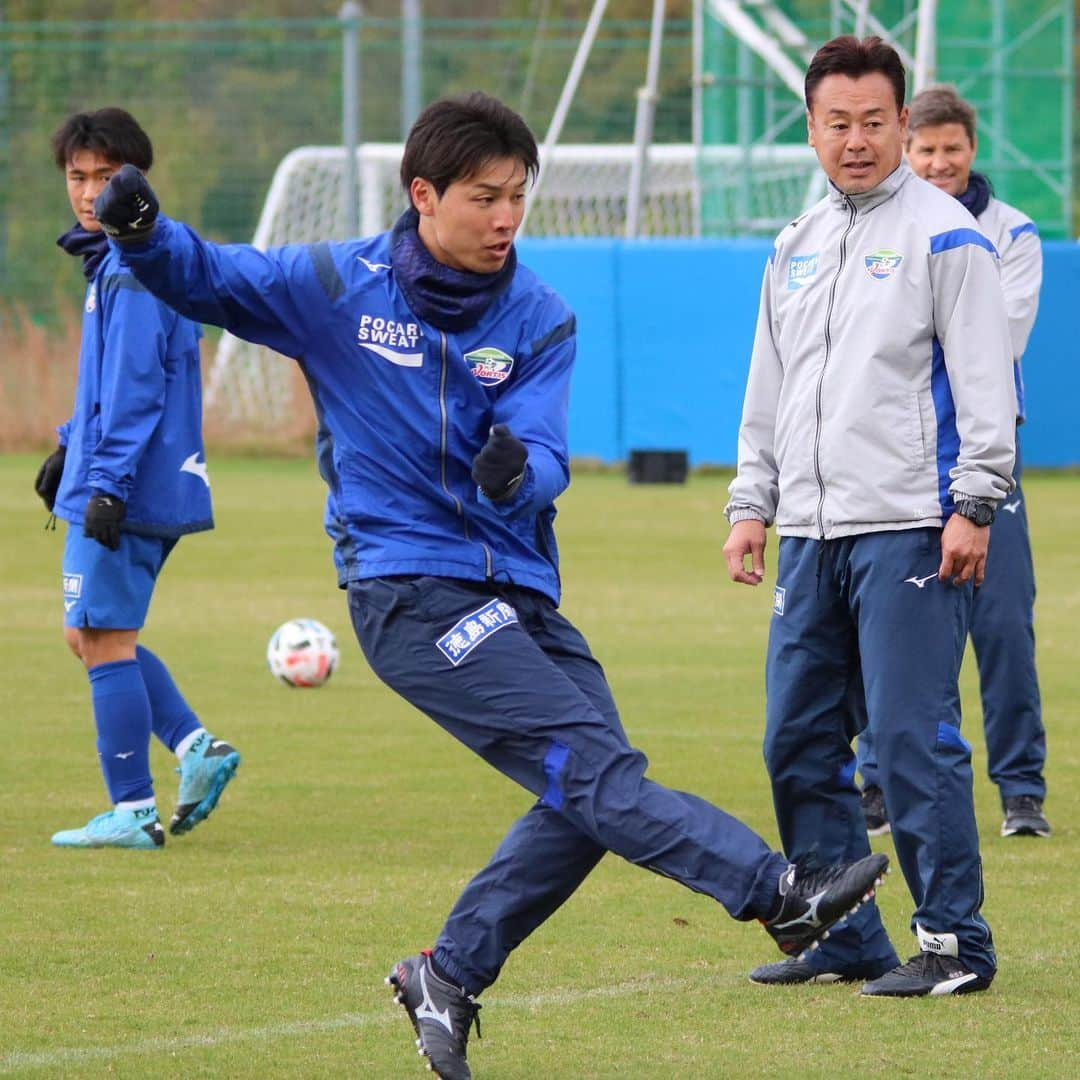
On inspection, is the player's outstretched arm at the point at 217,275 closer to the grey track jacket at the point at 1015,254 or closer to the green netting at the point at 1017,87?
the grey track jacket at the point at 1015,254

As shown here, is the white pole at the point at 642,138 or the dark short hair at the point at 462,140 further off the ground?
Result: the dark short hair at the point at 462,140

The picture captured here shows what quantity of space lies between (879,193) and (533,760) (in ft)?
5.06

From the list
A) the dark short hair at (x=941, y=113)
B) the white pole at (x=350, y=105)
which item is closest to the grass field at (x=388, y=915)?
the dark short hair at (x=941, y=113)

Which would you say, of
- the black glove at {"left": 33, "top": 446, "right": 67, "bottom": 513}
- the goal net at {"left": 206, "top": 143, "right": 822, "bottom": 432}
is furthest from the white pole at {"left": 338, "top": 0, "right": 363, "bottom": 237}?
the black glove at {"left": 33, "top": 446, "right": 67, "bottom": 513}

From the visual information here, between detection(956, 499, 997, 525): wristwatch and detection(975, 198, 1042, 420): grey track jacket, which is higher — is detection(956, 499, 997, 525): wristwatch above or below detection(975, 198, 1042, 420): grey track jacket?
below

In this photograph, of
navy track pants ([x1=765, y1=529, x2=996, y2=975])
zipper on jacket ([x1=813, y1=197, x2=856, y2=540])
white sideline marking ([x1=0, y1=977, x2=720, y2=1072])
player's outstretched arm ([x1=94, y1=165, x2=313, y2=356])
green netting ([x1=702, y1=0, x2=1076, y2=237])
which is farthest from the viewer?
green netting ([x1=702, y1=0, x2=1076, y2=237])

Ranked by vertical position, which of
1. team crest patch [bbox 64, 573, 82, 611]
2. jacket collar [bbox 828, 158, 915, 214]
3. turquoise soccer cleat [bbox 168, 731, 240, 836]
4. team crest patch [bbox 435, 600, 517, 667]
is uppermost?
jacket collar [bbox 828, 158, 915, 214]

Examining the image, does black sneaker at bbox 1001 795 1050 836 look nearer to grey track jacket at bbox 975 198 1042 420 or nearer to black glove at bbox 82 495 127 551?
grey track jacket at bbox 975 198 1042 420

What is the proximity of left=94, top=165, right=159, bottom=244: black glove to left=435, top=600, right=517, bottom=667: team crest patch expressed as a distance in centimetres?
91

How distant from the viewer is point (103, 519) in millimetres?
6441

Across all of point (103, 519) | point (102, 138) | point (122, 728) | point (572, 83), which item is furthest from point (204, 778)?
point (572, 83)

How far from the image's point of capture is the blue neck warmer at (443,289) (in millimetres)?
4332

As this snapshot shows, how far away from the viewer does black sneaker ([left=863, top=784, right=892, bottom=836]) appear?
6844 millimetres

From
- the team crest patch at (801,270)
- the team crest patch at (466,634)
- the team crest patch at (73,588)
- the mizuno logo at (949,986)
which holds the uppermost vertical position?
the team crest patch at (801,270)
